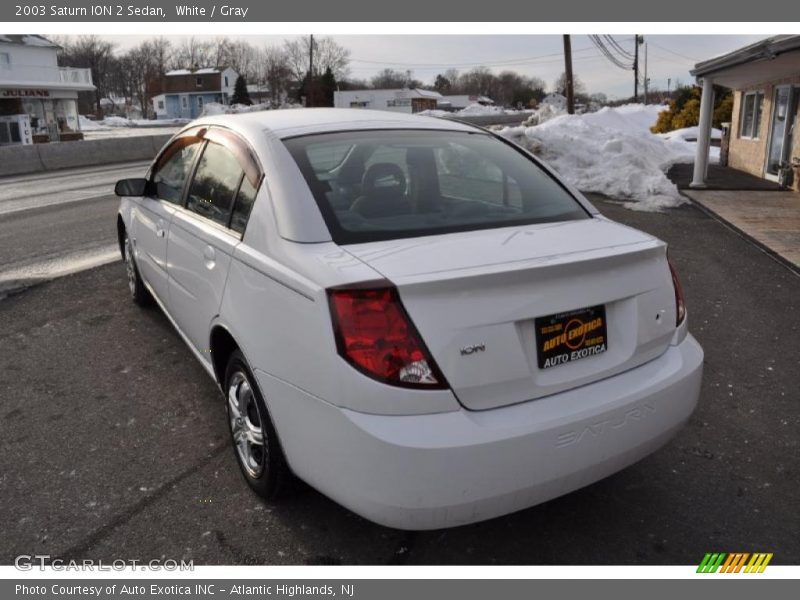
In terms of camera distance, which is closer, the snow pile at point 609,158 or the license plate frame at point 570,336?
the license plate frame at point 570,336

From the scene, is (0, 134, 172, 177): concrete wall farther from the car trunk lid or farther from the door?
the car trunk lid

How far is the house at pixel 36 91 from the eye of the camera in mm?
40750

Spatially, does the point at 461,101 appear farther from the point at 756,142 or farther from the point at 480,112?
the point at 756,142

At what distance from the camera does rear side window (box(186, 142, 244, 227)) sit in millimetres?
3369

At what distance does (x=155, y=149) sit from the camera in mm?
24469

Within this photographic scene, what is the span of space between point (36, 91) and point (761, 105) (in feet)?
139

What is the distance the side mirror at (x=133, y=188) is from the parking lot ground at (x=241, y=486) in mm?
1083

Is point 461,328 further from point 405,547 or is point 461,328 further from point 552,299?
point 405,547

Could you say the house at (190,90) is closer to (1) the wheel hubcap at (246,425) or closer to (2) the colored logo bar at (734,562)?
(1) the wheel hubcap at (246,425)

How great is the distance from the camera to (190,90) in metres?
94.9

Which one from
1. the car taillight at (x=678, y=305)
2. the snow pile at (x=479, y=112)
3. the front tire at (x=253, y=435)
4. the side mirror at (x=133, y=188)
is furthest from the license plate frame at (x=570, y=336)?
the snow pile at (x=479, y=112)

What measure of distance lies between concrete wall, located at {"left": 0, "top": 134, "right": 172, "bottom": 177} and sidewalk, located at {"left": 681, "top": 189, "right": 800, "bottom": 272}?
1730 centimetres

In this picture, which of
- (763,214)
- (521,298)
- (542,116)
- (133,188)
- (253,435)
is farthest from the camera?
(542,116)

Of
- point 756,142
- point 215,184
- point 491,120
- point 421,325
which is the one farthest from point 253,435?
point 491,120
